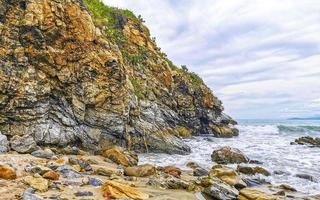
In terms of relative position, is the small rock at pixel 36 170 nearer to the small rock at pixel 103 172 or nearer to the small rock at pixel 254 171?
the small rock at pixel 103 172

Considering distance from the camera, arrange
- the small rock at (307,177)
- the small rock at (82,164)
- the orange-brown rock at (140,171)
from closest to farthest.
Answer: the small rock at (82,164)
the orange-brown rock at (140,171)
the small rock at (307,177)

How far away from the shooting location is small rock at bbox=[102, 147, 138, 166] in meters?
20.0

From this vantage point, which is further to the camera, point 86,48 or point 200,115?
point 200,115

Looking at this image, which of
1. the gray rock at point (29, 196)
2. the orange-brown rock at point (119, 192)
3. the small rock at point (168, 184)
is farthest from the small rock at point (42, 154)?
the gray rock at point (29, 196)

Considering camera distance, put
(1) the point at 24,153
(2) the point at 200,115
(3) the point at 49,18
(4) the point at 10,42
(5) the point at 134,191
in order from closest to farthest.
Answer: (5) the point at 134,191
(1) the point at 24,153
(4) the point at 10,42
(3) the point at 49,18
(2) the point at 200,115

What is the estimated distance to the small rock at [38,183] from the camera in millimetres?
10709

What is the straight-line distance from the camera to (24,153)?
57.1 ft

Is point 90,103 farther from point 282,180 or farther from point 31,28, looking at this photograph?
point 282,180

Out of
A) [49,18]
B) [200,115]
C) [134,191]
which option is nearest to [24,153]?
[134,191]

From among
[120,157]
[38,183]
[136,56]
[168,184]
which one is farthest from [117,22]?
[38,183]

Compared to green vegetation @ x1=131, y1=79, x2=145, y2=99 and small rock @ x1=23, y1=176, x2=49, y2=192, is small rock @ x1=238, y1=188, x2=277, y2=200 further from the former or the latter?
green vegetation @ x1=131, y1=79, x2=145, y2=99

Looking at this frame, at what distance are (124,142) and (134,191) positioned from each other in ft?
49.6

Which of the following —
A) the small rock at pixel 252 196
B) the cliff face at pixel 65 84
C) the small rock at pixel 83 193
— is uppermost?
the cliff face at pixel 65 84

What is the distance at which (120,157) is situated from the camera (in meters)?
20.3
